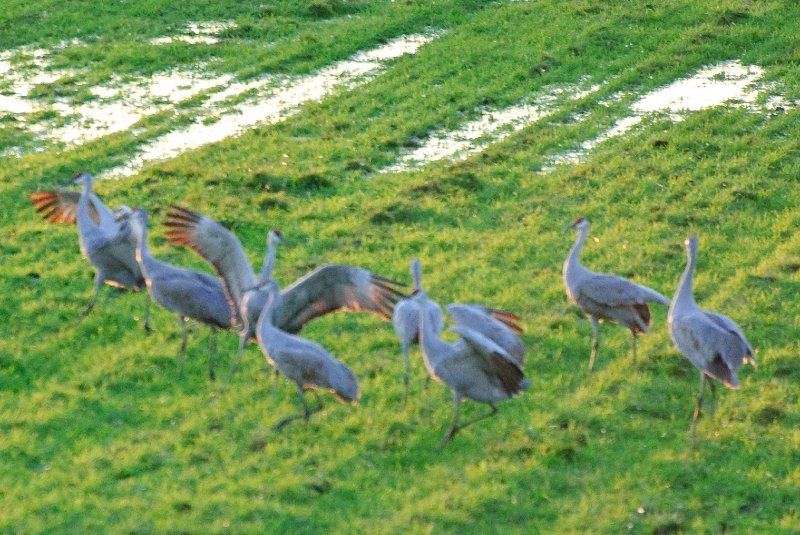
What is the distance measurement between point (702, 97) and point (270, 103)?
18.6 ft

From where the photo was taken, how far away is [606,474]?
8.45m

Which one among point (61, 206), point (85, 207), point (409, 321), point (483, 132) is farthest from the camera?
point (483, 132)

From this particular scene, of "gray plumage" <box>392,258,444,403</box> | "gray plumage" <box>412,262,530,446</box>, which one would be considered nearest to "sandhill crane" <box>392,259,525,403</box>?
"gray plumage" <box>392,258,444,403</box>

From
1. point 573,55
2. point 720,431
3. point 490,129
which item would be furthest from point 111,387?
point 573,55

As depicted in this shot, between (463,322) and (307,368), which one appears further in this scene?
(463,322)

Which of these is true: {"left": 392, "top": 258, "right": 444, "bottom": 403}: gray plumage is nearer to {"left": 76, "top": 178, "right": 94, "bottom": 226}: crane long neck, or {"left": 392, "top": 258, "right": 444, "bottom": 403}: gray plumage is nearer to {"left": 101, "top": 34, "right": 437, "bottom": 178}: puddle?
{"left": 76, "top": 178, "right": 94, "bottom": 226}: crane long neck

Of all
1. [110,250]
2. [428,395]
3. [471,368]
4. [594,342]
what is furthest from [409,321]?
[110,250]

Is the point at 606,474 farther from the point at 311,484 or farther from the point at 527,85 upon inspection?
the point at 527,85

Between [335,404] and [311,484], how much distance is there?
4.70 feet

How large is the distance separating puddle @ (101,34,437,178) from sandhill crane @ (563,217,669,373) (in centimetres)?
638

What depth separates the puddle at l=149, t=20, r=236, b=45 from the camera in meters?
20.1

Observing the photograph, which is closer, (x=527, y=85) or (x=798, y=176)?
(x=798, y=176)

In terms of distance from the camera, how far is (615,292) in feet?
33.1

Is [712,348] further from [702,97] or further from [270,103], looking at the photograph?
[270,103]
